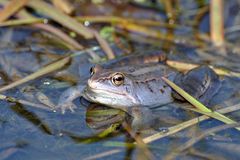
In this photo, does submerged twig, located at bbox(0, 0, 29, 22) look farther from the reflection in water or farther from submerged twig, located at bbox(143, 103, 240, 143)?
submerged twig, located at bbox(143, 103, 240, 143)

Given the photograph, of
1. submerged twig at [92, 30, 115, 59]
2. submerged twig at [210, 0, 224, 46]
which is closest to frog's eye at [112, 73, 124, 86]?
submerged twig at [92, 30, 115, 59]

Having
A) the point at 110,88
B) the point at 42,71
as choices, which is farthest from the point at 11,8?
the point at 110,88

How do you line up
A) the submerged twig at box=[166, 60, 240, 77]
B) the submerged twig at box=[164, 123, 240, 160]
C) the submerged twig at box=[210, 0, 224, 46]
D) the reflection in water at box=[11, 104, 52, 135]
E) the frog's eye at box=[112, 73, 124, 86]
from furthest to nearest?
the submerged twig at box=[210, 0, 224, 46] < the submerged twig at box=[166, 60, 240, 77] < the frog's eye at box=[112, 73, 124, 86] < the reflection in water at box=[11, 104, 52, 135] < the submerged twig at box=[164, 123, 240, 160]

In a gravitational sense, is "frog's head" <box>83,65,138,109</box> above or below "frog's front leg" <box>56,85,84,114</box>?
above

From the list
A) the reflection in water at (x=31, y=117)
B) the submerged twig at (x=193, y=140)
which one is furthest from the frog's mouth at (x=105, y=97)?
the submerged twig at (x=193, y=140)

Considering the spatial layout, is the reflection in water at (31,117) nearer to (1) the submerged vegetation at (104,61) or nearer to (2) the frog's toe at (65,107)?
(1) the submerged vegetation at (104,61)

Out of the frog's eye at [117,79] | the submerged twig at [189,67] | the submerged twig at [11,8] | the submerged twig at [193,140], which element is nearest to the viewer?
the submerged twig at [193,140]

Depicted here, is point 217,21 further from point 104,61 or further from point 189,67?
point 104,61

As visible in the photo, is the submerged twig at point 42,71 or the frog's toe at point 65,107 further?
the submerged twig at point 42,71
